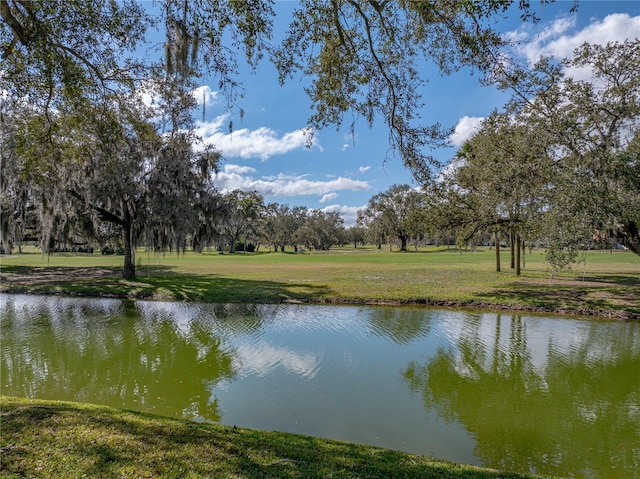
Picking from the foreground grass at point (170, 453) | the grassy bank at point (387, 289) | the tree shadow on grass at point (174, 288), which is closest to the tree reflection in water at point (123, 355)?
the foreground grass at point (170, 453)

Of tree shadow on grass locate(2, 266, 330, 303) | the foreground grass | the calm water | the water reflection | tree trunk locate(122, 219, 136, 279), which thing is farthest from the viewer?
tree trunk locate(122, 219, 136, 279)

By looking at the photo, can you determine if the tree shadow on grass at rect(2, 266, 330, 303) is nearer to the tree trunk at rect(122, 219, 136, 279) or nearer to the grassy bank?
the grassy bank

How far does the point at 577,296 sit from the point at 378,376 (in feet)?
34.1

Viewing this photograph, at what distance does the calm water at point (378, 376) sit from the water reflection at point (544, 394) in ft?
0.09

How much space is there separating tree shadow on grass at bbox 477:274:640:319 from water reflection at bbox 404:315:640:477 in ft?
4.83

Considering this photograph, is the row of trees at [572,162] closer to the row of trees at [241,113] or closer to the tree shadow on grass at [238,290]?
the row of trees at [241,113]

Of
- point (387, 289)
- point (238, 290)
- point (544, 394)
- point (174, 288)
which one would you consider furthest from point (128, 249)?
point (544, 394)

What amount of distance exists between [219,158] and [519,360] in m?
13.9

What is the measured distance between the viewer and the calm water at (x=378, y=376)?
4.75m

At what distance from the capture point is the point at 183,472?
9.72ft

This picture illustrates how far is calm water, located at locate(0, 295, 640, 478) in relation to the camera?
187 inches

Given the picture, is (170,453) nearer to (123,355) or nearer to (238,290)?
(123,355)

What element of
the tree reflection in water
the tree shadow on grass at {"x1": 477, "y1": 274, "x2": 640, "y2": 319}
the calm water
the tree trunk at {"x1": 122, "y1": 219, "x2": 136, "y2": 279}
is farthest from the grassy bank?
the tree reflection in water

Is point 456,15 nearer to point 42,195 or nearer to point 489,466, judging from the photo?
point 489,466
